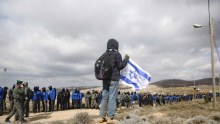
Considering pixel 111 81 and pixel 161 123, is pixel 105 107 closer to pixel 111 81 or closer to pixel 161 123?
pixel 111 81

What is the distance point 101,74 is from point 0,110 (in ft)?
49.8

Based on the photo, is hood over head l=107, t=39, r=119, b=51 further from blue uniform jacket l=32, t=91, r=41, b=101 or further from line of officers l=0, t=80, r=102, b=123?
blue uniform jacket l=32, t=91, r=41, b=101

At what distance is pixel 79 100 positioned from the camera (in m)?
28.2

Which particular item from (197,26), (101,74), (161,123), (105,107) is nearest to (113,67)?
(101,74)

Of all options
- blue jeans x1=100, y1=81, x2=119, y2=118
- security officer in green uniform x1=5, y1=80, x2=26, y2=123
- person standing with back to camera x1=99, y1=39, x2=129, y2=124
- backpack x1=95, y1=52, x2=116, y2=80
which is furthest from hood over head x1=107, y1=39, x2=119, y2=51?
security officer in green uniform x1=5, y1=80, x2=26, y2=123

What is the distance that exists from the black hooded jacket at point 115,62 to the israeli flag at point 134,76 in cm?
102

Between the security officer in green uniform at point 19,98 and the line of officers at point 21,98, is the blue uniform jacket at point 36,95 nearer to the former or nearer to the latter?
the line of officers at point 21,98

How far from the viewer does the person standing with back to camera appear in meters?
8.30

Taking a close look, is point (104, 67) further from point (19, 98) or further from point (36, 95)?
point (36, 95)

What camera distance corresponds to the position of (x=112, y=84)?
835 cm

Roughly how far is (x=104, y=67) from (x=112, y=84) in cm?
43

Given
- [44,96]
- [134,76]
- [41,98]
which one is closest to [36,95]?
[41,98]

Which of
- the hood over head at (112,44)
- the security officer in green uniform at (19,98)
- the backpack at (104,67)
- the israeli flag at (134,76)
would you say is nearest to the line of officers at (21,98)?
the security officer in green uniform at (19,98)

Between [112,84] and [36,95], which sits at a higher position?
[112,84]
